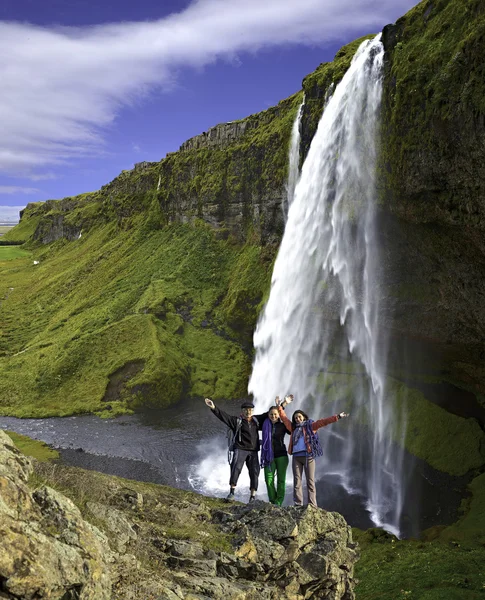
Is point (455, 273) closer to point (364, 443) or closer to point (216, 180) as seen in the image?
point (364, 443)

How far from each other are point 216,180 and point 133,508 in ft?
193

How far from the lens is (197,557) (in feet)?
33.3

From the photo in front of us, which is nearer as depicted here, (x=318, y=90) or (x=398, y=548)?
(x=398, y=548)

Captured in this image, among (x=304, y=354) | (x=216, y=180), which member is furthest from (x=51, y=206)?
(x=304, y=354)

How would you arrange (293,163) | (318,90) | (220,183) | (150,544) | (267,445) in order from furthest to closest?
(220,183), (293,163), (318,90), (267,445), (150,544)

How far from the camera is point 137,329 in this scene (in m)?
54.4

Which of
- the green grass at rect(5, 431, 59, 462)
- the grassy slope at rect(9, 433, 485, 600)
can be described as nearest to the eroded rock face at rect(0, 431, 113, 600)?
the grassy slope at rect(9, 433, 485, 600)

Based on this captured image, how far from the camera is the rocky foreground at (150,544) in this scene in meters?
7.13

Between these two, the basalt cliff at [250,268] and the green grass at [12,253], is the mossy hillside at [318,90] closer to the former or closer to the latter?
the basalt cliff at [250,268]

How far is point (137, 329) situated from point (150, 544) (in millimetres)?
45306

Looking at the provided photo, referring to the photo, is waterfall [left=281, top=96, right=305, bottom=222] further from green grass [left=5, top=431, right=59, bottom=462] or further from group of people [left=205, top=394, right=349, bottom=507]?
group of people [left=205, top=394, right=349, bottom=507]

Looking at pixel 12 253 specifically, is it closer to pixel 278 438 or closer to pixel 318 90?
pixel 318 90

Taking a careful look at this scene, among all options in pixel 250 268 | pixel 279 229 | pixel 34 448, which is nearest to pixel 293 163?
pixel 279 229

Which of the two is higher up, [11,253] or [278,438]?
[11,253]
